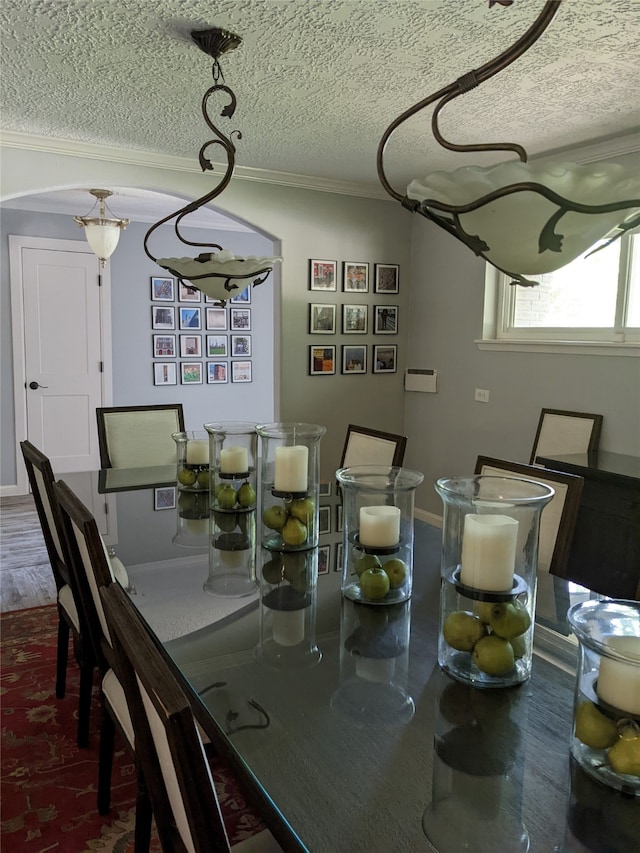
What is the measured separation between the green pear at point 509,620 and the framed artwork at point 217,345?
5.89 meters

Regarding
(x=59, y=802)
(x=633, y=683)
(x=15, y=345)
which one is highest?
(x=15, y=345)

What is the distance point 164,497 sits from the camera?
2.80 m

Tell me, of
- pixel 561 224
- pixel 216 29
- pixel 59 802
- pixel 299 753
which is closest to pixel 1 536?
pixel 59 802

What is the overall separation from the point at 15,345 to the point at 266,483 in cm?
473

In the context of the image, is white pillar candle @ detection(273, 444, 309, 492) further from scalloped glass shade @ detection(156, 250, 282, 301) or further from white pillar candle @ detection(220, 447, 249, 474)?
scalloped glass shade @ detection(156, 250, 282, 301)

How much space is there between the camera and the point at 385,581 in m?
1.59

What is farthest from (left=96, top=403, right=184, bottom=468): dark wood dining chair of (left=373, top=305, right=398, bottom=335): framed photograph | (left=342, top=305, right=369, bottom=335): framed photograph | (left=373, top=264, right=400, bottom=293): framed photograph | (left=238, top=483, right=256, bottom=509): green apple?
(left=373, top=264, right=400, bottom=293): framed photograph

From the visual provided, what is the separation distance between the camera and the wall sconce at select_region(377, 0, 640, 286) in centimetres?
→ 101

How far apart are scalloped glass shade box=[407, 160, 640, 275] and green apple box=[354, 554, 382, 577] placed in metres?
0.82

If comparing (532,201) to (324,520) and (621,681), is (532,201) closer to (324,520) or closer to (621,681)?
(621,681)

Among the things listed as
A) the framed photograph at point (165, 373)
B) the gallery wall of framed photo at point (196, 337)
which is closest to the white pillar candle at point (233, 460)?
the gallery wall of framed photo at point (196, 337)

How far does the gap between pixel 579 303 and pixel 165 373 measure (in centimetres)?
418

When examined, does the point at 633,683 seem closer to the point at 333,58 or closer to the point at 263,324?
the point at 333,58

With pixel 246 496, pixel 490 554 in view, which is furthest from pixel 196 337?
pixel 490 554
